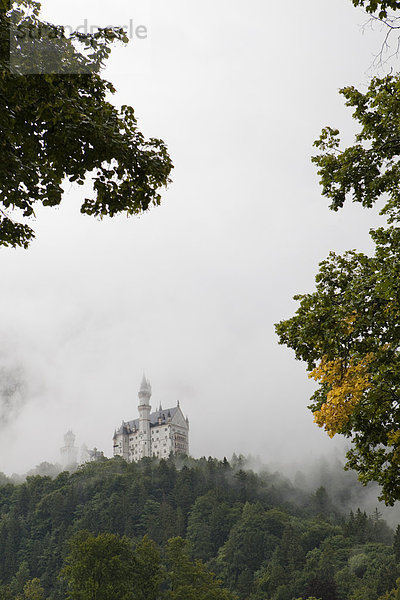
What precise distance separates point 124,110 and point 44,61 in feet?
4.13

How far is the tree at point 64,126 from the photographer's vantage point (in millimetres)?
7129

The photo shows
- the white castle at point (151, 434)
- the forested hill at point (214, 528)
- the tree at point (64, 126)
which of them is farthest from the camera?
the white castle at point (151, 434)

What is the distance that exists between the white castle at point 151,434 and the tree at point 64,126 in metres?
171

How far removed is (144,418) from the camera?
592 feet

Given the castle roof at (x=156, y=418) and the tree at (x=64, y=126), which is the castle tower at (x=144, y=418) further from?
the tree at (x=64, y=126)

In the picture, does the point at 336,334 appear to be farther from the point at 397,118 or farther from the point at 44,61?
the point at 44,61

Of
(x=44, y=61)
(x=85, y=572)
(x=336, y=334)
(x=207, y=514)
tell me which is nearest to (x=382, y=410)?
(x=336, y=334)

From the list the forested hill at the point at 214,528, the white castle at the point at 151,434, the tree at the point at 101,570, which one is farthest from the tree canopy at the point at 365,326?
the white castle at the point at 151,434

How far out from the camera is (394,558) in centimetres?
8188

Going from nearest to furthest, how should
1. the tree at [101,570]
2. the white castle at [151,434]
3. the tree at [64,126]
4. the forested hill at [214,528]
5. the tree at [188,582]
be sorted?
the tree at [64,126] < the tree at [101,570] < the tree at [188,582] < the forested hill at [214,528] < the white castle at [151,434]

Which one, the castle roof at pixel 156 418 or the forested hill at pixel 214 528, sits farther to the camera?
the castle roof at pixel 156 418

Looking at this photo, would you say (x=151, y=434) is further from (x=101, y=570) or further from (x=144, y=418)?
(x=101, y=570)

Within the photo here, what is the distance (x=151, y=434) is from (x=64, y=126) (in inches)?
7021

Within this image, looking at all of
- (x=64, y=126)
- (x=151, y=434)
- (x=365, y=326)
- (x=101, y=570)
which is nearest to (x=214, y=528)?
(x=101, y=570)
